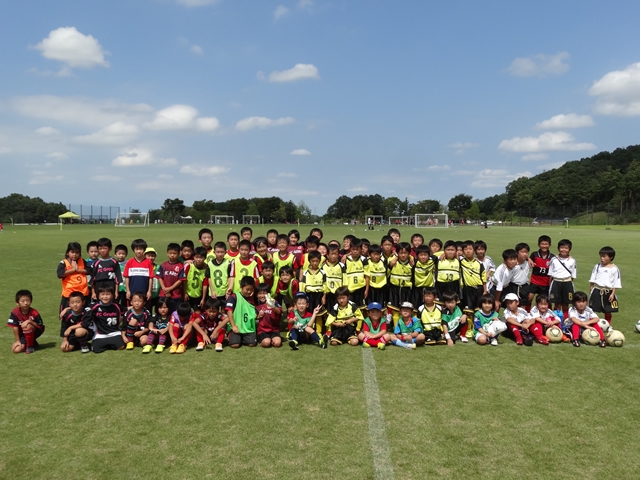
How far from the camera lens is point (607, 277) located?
→ 686 cm

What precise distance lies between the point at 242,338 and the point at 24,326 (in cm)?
295

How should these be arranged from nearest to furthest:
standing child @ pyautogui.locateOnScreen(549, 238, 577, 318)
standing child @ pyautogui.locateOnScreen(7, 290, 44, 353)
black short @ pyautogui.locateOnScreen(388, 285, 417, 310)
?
standing child @ pyautogui.locateOnScreen(7, 290, 44, 353), standing child @ pyautogui.locateOnScreen(549, 238, 577, 318), black short @ pyautogui.locateOnScreen(388, 285, 417, 310)

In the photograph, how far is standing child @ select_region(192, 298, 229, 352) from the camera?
6.03m

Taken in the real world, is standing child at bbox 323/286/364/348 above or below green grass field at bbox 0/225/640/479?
above

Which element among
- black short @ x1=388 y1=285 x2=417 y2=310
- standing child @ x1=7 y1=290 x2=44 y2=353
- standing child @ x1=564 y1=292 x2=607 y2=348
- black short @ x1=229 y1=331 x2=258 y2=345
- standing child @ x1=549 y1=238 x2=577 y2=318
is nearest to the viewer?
standing child @ x1=7 y1=290 x2=44 y2=353

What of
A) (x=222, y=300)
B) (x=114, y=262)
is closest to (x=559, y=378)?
(x=222, y=300)

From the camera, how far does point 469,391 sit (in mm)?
4445

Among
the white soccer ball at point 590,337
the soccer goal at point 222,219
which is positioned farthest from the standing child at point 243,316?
the soccer goal at point 222,219

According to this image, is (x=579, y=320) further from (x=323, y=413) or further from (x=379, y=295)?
(x=323, y=413)

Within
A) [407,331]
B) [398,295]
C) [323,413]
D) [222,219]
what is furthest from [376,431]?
[222,219]

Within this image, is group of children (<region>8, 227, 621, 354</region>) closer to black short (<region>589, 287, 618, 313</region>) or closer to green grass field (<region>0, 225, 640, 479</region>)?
black short (<region>589, 287, 618, 313</region>)

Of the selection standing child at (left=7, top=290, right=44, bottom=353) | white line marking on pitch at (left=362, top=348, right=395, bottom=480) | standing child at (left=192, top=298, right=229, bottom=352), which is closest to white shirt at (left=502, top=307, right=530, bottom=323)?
white line marking on pitch at (left=362, top=348, right=395, bottom=480)

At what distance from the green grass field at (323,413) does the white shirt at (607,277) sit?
1146mm

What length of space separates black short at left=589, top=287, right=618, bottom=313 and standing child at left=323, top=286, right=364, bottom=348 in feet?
13.1
